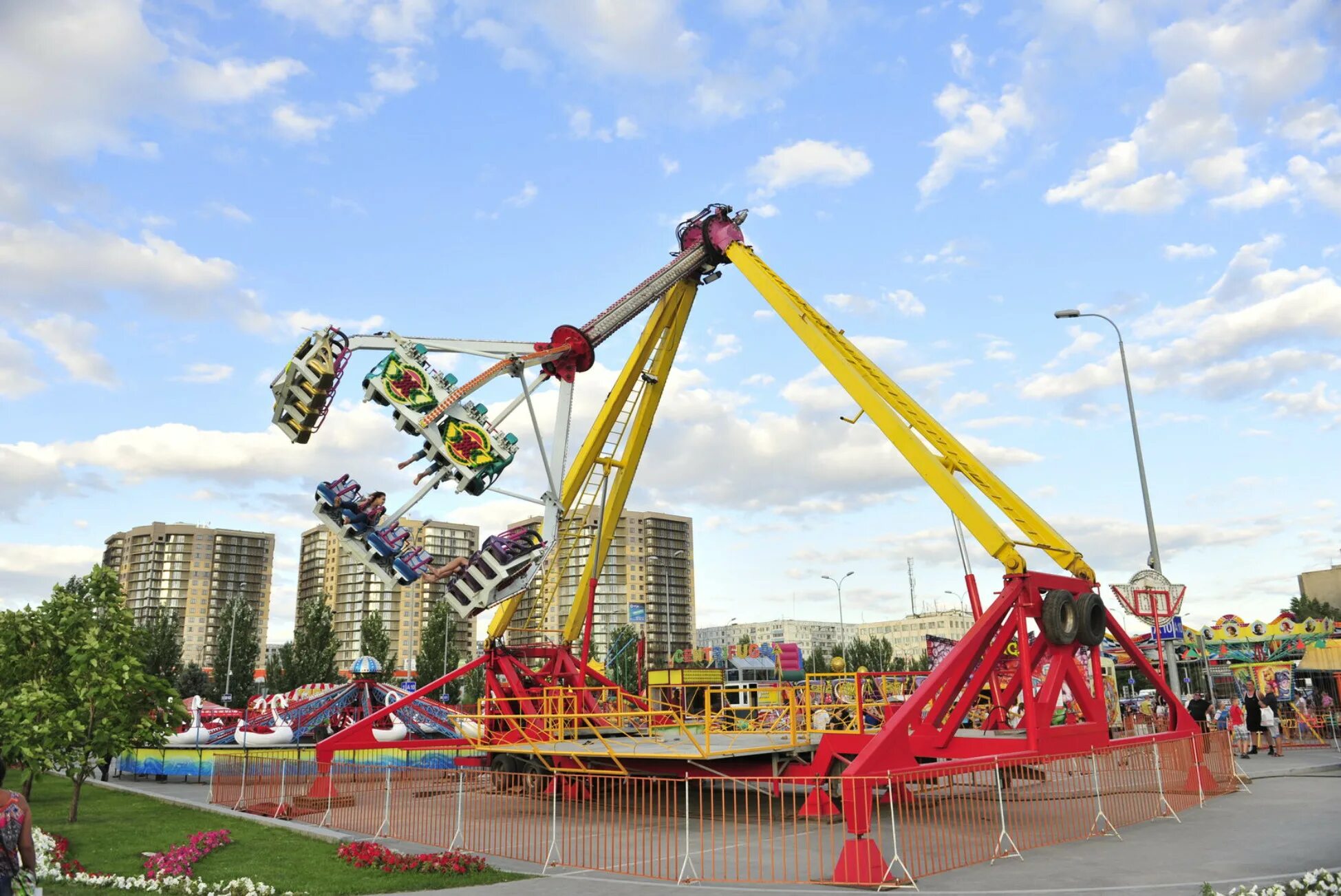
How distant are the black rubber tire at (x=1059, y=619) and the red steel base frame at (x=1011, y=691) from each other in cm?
18

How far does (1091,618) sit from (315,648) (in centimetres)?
6626

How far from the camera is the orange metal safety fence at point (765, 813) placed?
45.6ft

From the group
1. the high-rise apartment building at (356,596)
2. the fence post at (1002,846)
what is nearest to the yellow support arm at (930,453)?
the fence post at (1002,846)

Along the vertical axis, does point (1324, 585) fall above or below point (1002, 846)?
above

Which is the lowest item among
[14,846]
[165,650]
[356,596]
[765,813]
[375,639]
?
[765,813]

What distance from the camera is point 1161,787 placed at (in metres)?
18.1

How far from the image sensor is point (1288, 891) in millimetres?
9375

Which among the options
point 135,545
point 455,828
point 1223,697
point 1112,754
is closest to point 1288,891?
point 1112,754

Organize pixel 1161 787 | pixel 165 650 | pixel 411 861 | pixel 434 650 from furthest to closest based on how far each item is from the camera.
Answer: pixel 434 650 < pixel 165 650 < pixel 1161 787 < pixel 411 861

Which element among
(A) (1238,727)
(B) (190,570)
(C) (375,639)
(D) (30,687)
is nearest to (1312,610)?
(A) (1238,727)

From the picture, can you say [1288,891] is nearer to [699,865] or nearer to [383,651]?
[699,865]

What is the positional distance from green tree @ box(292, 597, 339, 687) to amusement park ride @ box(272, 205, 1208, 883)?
4863cm

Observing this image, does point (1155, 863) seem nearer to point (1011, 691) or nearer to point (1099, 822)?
point (1099, 822)

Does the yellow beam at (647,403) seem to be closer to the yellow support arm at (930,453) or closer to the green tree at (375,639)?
the yellow support arm at (930,453)
